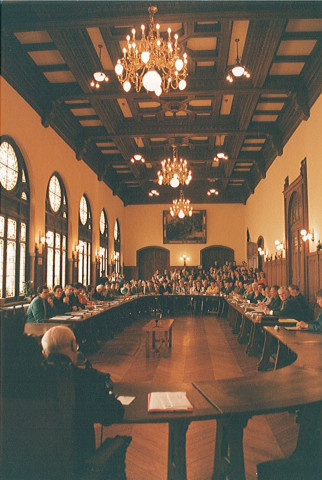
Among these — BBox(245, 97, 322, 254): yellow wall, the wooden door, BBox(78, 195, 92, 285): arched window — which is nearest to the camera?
BBox(245, 97, 322, 254): yellow wall

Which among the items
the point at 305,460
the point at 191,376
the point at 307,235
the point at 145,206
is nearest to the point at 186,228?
the point at 145,206

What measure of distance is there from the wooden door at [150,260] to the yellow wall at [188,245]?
0.98ft

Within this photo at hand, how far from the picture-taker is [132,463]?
355 cm

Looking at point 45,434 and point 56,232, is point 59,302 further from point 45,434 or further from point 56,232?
point 45,434

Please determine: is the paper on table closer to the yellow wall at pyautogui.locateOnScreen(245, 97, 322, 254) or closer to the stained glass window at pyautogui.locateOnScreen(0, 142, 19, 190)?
the stained glass window at pyautogui.locateOnScreen(0, 142, 19, 190)

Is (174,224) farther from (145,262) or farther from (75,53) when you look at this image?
(75,53)

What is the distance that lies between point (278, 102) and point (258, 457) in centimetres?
1043

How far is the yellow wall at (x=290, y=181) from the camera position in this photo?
9859mm

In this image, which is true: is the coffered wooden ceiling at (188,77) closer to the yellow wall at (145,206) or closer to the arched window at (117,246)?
the yellow wall at (145,206)

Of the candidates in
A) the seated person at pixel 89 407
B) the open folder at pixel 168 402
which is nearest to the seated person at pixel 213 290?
the open folder at pixel 168 402

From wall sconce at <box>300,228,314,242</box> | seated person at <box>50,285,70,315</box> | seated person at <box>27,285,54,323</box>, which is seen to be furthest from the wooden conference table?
wall sconce at <box>300,228,314,242</box>

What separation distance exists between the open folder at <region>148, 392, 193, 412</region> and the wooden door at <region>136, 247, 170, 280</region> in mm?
21389

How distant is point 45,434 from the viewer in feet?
7.21

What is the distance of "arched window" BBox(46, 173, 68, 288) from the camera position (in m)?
12.2
